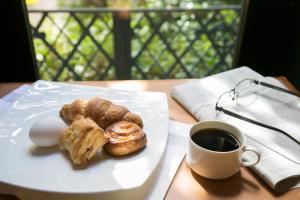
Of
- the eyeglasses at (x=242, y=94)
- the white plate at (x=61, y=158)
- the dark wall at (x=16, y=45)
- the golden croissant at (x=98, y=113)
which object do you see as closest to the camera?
the white plate at (x=61, y=158)

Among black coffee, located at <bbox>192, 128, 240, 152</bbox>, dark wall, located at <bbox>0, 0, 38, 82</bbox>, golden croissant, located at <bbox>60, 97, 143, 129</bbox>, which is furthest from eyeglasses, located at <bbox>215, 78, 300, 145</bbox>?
dark wall, located at <bbox>0, 0, 38, 82</bbox>

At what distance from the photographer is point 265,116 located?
0.66m

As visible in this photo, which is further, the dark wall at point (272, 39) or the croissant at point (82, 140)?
the dark wall at point (272, 39)

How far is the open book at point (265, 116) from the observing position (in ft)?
1.70

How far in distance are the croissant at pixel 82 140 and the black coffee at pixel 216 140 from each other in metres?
0.17

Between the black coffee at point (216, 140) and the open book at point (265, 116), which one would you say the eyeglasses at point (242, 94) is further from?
the black coffee at point (216, 140)

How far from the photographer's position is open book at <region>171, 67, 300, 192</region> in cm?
52

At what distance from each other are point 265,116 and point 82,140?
1.35 ft

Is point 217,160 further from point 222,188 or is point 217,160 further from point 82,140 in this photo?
point 82,140

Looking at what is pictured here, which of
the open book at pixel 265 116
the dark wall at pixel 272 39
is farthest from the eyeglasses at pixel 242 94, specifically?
the dark wall at pixel 272 39

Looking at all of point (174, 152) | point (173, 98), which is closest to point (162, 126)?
point (174, 152)

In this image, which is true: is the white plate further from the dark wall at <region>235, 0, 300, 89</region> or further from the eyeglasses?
the dark wall at <region>235, 0, 300, 89</region>

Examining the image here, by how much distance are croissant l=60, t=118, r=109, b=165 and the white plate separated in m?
0.02

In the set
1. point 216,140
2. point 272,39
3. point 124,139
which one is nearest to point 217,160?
point 216,140
